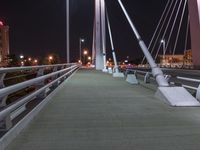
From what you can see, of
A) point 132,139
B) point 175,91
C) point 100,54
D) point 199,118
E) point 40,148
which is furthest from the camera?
point 100,54

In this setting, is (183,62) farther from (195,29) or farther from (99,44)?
(195,29)

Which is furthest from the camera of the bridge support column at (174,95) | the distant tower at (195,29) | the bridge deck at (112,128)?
the distant tower at (195,29)

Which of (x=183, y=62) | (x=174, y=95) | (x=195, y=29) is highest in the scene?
(x=195, y=29)

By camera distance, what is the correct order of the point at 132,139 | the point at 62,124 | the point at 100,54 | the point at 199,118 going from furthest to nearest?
the point at 100,54 < the point at 199,118 < the point at 62,124 < the point at 132,139

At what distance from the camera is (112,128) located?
28.1 feet

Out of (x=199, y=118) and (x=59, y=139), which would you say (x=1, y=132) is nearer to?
(x=59, y=139)

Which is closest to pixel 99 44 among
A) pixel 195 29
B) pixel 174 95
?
pixel 195 29

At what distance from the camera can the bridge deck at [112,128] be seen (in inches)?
279

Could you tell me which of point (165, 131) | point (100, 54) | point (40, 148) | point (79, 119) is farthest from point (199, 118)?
point (100, 54)

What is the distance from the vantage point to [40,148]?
6867 millimetres

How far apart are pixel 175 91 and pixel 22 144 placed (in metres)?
6.35

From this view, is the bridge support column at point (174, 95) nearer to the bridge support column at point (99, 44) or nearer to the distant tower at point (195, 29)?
the distant tower at point (195, 29)

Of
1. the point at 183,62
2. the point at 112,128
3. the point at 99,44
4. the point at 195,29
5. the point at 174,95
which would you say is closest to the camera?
the point at 112,128

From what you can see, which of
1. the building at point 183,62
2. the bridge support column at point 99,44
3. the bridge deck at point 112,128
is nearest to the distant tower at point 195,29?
the bridge support column at point 99,44
